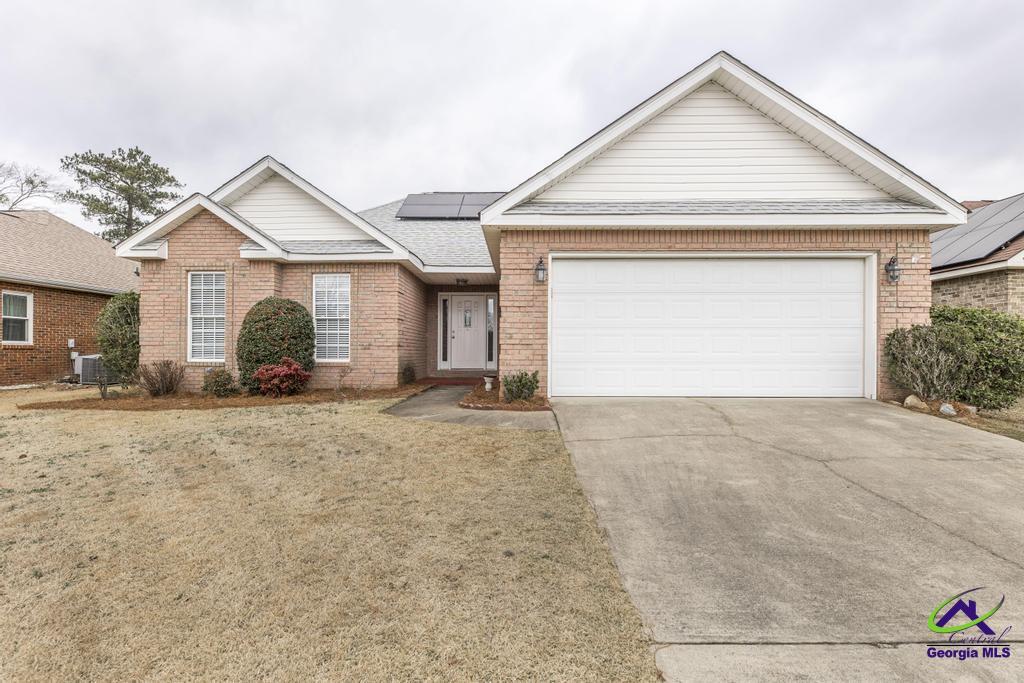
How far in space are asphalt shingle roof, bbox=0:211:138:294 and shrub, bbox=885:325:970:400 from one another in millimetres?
19999

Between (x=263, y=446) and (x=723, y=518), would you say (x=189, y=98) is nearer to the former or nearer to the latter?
(x=263, y=446)

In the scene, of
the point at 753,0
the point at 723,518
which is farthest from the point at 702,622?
the point at 753,0

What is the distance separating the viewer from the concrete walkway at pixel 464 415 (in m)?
6.16

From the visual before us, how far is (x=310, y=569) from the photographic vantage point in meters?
2.63

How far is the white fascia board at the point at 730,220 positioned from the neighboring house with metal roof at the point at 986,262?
5.19m

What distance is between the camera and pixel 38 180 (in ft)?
52.9

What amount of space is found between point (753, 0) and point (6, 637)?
16.2 metres

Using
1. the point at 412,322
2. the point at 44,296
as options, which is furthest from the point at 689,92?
the point at 44,296

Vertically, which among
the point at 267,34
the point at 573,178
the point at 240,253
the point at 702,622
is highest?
the point at 267,34

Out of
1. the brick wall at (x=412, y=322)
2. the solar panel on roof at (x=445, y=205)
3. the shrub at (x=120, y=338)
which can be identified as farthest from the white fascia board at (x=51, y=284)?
the brick wall at (x=412, y=322)

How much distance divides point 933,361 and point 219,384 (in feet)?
42.1

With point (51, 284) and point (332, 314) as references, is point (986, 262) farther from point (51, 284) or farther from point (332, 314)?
point (51, 284)

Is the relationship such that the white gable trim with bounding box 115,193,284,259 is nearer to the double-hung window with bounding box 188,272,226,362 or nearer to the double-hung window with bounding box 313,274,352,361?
the double-hung window with bounding box 188,272,226,362

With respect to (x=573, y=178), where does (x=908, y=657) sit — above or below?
below
